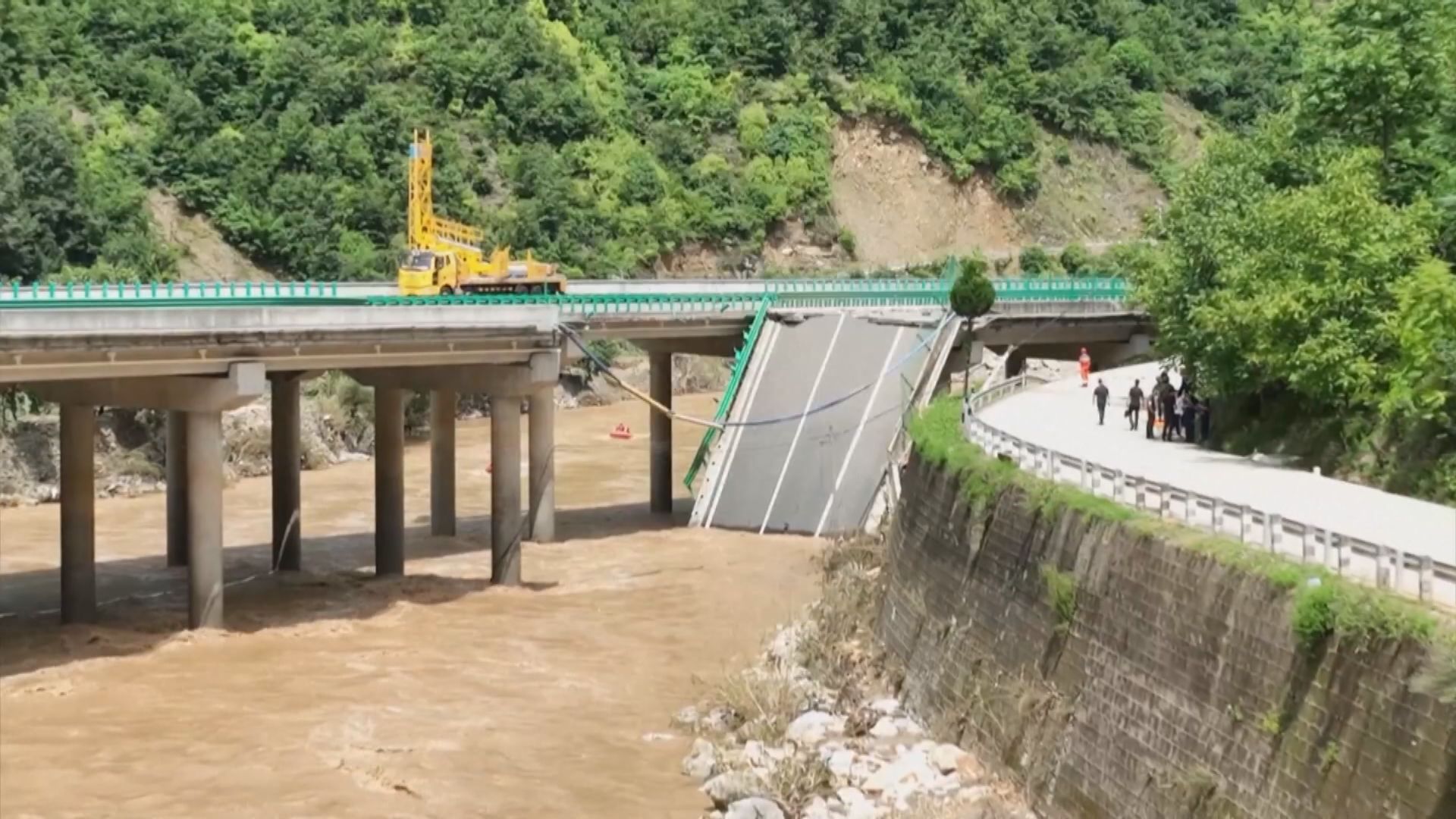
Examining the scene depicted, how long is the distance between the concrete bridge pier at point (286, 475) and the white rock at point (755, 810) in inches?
820

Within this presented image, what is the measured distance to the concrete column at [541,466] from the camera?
41188 mm

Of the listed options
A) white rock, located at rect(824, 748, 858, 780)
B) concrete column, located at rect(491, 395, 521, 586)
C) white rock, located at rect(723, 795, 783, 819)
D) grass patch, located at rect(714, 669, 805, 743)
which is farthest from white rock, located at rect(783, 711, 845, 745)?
concrete column, located at rect(491, 395, 521, 586)

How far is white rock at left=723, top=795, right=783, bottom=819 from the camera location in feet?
66.7

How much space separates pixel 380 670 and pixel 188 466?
602 centimetres

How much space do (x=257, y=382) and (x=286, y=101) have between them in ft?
201

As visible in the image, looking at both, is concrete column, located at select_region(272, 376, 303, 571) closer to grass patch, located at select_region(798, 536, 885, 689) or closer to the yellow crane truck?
the yellow crane truck

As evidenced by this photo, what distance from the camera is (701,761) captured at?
923 inches

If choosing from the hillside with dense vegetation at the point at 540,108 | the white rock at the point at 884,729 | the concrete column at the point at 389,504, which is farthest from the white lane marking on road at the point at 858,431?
the hillside with dense vegetation at the point at 540,108

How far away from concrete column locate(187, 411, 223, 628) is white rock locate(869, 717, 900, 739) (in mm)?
13798

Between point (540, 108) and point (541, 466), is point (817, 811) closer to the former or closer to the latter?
point (541, 466)

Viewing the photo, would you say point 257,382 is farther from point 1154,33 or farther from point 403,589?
point 1154,33

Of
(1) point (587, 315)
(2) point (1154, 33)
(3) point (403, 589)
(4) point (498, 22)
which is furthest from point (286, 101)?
(2) point (1154, 33)

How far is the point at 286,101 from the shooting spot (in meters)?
89.1

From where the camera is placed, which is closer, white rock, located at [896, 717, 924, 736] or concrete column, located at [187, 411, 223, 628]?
white rock, located at [896, 717, 924, 736]
